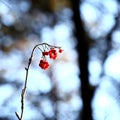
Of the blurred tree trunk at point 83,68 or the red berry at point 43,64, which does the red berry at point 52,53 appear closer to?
the red berry at point 43,64

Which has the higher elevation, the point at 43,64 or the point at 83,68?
the point at 83,68

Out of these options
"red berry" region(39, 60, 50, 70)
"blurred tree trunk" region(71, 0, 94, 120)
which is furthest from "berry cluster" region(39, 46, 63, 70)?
"blurred tree trunk" region(71, 0, 94, 120)

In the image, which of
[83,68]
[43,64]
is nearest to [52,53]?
[43,64]

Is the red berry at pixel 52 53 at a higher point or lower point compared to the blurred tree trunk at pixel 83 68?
lower

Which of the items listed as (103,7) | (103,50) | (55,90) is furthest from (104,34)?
(55,90)

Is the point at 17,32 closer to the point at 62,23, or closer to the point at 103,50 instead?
the point at 62,23

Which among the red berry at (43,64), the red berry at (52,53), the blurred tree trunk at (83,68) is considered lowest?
the red berry at (43,64)

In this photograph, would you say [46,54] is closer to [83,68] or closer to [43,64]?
[43,64]

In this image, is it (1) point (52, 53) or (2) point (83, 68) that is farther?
(2) point (83, 68)

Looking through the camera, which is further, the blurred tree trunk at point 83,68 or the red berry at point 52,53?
the blurred tree trunk at point 83,68

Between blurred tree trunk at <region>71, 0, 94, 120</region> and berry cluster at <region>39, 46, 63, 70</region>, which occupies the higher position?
blurred tree trunk at <region>71, 0, 94, 120</region>

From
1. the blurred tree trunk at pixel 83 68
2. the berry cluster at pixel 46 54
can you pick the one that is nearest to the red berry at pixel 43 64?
the berry cluster at pixel 46 54

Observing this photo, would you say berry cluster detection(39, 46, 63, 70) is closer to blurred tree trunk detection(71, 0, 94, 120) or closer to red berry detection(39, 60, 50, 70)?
red berry detection(39, 60, 50, 70)
